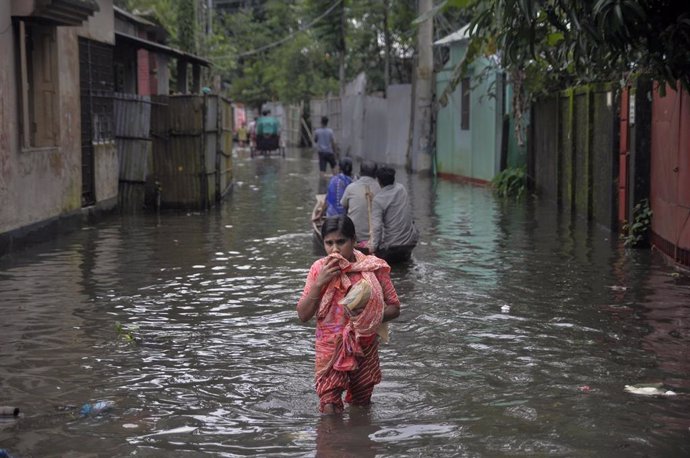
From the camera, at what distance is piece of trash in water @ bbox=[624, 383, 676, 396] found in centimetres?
724

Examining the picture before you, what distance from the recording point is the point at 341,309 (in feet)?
21.1

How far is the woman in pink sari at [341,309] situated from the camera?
6316 mm

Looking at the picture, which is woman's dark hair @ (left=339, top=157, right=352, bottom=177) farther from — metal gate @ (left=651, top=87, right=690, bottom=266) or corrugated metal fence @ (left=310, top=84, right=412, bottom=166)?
corrugated metal fence @ (left=310, top=84, right=412, bottom=166)

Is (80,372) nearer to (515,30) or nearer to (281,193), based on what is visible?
(515,30)

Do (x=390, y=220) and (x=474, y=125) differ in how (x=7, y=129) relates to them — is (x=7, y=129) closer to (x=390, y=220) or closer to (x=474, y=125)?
(x=390, y=220)

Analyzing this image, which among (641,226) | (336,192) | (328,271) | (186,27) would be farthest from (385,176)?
(186,27)

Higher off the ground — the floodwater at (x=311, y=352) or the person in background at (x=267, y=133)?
the person in background at (x=267, y=133)

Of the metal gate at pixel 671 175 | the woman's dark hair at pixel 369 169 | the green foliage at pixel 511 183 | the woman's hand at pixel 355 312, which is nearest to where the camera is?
the woman's hand at pixel 355 312

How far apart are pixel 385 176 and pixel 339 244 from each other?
6.32 meters

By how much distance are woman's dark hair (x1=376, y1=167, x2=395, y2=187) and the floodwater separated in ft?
3.63

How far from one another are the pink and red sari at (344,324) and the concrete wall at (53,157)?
8.93m

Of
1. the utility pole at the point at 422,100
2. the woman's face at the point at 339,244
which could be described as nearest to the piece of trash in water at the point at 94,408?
the woman's face at the point at 339,244

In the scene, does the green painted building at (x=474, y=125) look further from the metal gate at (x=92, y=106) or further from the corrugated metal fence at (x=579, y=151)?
the metal gate at (x=92, y=106)

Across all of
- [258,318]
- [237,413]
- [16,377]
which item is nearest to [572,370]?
[237,413]
